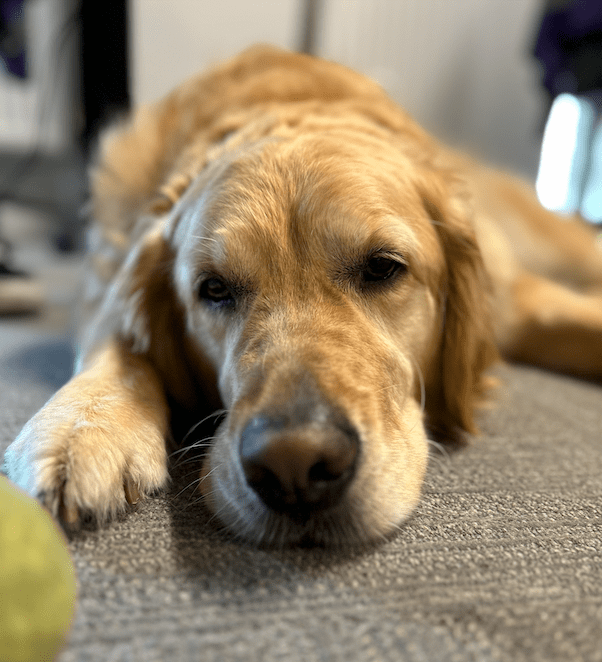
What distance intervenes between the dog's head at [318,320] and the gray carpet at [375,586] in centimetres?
6

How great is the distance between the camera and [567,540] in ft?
3.01

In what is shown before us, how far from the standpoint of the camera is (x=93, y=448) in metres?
0.93

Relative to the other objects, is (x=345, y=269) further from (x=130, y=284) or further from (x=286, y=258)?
(x=130, y=284)

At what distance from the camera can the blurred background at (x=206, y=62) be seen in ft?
12.5

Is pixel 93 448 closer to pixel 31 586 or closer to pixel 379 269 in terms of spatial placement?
pixel 31 586

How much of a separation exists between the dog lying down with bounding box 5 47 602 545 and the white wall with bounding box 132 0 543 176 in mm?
1727

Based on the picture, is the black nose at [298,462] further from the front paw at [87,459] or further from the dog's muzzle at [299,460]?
the front paw at [87,459]

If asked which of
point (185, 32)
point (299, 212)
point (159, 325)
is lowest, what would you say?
point (159, 325)

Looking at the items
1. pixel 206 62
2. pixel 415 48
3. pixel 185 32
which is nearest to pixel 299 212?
pixel 206 62

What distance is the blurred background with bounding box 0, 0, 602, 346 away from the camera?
382 centimetres

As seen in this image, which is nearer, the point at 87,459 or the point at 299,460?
the point at 299,460

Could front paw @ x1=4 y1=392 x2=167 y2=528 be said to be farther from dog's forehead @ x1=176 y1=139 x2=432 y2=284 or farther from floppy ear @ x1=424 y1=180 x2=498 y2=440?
floppy ear @ x1=424 y1=180 x2=498 y2=440

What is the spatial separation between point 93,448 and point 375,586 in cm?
51

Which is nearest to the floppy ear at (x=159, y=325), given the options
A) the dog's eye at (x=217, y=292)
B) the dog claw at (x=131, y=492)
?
the dog's eye at (x=217, y=292)
